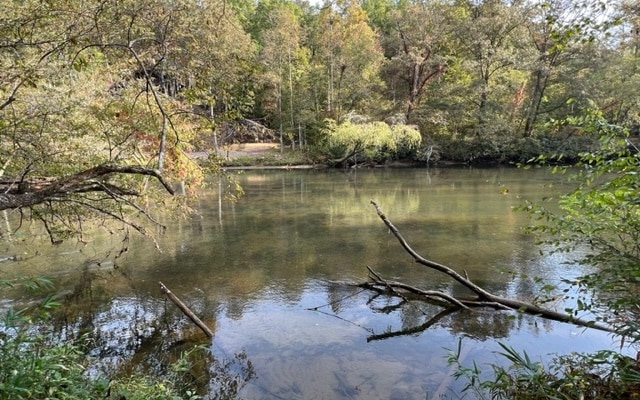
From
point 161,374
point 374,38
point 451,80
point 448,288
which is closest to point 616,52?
point 451,80

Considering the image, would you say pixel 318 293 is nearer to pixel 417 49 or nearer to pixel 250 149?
pixel 417 49

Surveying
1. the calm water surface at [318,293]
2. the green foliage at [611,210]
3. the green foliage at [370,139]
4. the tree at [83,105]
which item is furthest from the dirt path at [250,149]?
the green foliage at [611,210]

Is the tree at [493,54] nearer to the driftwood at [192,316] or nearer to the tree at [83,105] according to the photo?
the tree at [83,105]

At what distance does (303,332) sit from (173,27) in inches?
177

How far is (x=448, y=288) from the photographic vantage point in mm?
8055

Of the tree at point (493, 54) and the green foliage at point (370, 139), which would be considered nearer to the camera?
the green foliage at point (370, 139)

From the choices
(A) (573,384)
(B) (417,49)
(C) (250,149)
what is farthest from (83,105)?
(C) (250,149)

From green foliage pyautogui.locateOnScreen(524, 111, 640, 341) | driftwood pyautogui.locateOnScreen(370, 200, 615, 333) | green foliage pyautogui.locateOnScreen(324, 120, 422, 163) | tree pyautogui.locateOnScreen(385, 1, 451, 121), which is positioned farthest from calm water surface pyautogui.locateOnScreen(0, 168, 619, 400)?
tree pyautogui.locateOnScreen(385, 1, 451, 121)

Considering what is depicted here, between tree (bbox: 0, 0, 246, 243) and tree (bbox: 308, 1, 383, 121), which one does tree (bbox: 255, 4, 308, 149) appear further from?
tree (bbox: 0, 0, 246, 243)

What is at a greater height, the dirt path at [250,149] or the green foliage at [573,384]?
the dirt path at [250,149]

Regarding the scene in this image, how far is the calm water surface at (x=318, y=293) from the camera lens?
5.55 metres

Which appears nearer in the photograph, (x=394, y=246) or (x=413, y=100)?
(x=394, y=246)

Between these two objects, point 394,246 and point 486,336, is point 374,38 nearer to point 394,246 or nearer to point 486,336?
point 394,246

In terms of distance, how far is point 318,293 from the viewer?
815 centimetres
